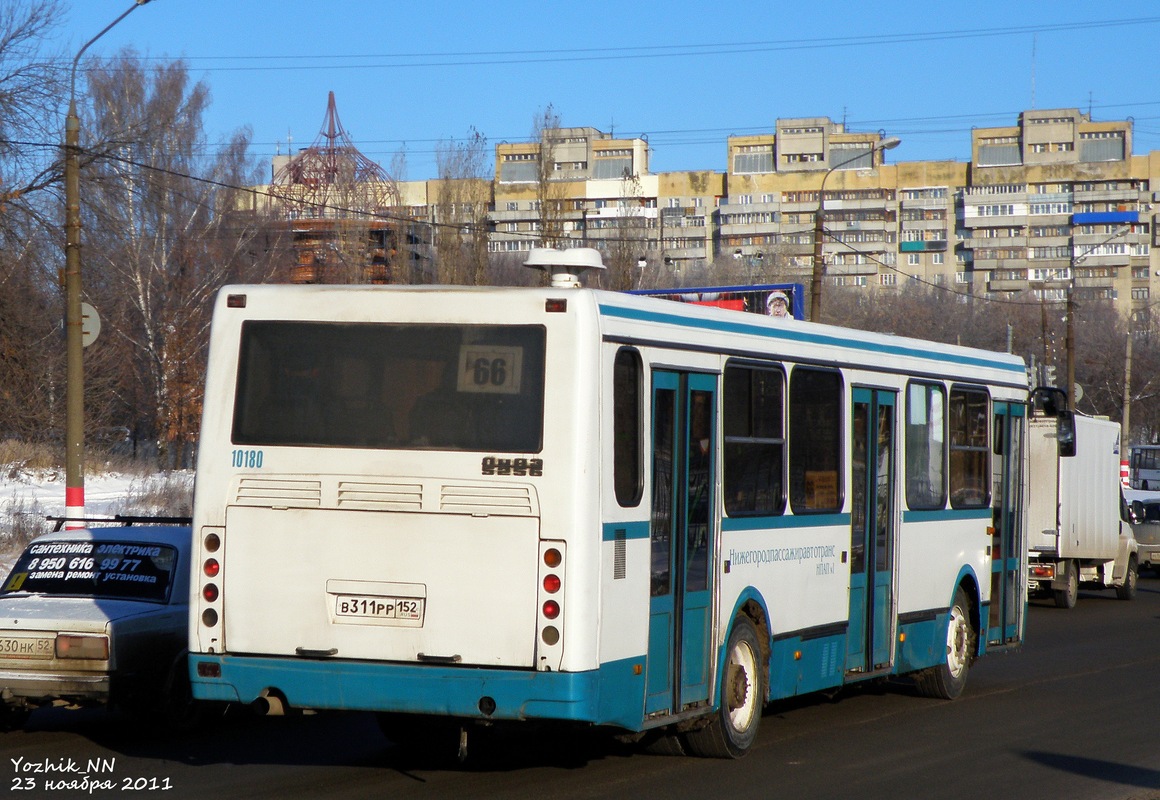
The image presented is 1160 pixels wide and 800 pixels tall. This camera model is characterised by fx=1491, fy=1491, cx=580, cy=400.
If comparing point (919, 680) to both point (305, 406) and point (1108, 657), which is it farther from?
point (305, 406)

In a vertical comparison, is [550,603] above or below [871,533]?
below

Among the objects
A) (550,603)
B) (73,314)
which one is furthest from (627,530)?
(73,314)

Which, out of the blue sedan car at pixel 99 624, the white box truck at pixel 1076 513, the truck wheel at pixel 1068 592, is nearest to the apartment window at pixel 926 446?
the blue sedan car at pixel 99 624

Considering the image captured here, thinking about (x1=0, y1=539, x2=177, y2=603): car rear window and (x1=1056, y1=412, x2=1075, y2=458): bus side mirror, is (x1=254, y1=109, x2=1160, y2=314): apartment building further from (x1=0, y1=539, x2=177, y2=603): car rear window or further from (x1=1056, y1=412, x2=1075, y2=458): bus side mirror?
(x1=0, y1=539, x2=177, y2=603): car rear window

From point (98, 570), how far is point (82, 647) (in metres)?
1.02

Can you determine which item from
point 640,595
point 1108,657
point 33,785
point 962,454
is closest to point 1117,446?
point 1108,657

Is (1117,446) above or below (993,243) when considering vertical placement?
below

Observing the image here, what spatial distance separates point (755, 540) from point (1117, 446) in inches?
703

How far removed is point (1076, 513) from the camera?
2316cm

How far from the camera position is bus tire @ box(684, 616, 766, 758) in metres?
9.12

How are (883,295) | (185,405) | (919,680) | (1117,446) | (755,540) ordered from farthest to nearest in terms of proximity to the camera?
(883,295), (185,405), (1117,446), (919,680), (755,540)

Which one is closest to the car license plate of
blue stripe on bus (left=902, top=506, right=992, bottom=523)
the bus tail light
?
the bus tail light

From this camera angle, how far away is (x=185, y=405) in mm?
46688

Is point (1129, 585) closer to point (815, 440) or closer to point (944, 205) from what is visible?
point (815, 440)
